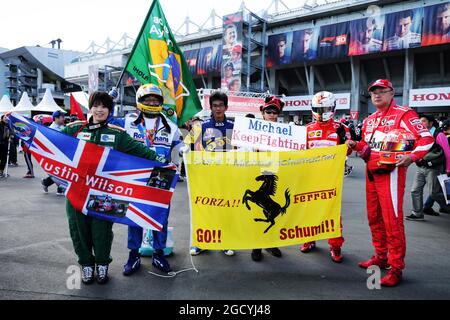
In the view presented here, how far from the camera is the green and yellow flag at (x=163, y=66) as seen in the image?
Answer: 16.5ft

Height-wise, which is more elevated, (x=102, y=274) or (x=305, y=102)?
(x=305, y=102)

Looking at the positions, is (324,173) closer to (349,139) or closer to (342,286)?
(349,139)

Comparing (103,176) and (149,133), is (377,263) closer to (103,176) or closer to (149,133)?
(149,133)

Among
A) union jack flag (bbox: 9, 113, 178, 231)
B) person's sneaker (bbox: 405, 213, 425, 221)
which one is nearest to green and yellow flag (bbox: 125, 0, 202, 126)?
union jack flag (bbox: 9, 113, 178, 231)

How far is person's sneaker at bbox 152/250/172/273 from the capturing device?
3671mm

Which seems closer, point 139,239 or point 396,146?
point 396,146

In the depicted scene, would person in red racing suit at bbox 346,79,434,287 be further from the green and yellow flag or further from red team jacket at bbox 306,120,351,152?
the green and yellow flag

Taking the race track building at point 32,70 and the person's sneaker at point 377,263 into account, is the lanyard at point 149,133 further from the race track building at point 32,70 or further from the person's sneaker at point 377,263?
the race track building at point 32,70

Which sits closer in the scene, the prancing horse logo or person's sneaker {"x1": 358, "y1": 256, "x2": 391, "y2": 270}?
the prancing horse logo

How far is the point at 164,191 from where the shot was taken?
3516mm

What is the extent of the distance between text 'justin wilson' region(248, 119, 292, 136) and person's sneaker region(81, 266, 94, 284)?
2413 mm

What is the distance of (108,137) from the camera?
3.47m

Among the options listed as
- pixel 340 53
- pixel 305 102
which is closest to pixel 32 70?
pixel 305 102

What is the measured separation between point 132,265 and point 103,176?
104 cm
